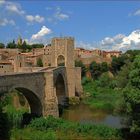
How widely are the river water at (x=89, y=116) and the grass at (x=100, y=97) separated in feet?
5.02

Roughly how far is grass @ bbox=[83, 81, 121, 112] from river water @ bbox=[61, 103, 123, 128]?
1.53 m

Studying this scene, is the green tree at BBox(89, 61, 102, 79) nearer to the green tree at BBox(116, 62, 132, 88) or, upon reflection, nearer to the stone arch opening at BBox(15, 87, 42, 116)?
the green tree at BBox(116, 62, 132, 88)

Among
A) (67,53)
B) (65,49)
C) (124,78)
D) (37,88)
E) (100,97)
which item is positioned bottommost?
(100,97)

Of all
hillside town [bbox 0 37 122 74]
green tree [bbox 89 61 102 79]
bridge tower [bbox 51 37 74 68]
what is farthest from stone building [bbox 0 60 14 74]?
green tree [bbox 89 61 102 79]

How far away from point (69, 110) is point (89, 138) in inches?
550

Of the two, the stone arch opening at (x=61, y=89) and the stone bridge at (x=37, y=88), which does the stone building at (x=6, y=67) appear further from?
the stone bridge at (x=37, y=88)

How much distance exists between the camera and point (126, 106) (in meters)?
23.2

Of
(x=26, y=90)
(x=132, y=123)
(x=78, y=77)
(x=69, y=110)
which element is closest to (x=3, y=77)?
(x=26, y=90)

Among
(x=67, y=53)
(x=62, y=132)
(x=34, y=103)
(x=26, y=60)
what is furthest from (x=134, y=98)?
(x=26, y=60)

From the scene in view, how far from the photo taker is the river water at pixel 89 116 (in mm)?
31062

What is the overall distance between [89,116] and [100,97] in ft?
43.4

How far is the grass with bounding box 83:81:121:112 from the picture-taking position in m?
39.8

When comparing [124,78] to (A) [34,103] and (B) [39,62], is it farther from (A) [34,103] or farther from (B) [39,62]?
(B) [39,62]

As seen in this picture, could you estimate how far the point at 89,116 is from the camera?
34.0 meters
